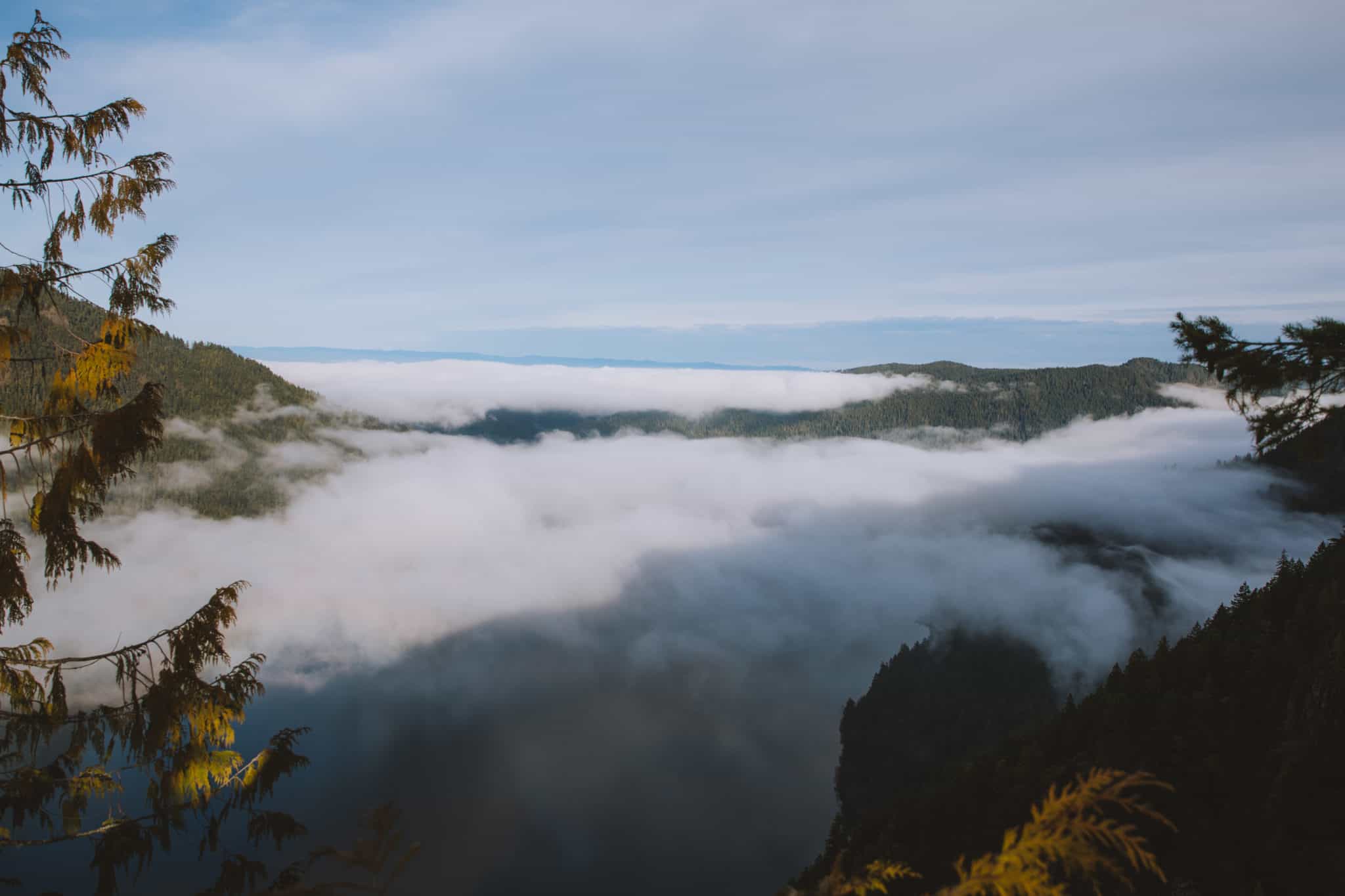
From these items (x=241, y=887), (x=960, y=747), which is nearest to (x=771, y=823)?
(x=960, y=747)

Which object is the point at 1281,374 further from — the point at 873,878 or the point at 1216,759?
the point at 1216,759

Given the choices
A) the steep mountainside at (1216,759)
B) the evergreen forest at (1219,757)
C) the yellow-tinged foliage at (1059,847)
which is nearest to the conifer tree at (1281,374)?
the evergreen forest at (1219,757)

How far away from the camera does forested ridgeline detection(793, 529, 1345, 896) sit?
35781mm

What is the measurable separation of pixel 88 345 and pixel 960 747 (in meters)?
139

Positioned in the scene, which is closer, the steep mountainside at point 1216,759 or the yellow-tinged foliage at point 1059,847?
the yellow-tinged foliage at point 1059,847

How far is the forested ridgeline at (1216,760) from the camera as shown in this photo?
1409 inches

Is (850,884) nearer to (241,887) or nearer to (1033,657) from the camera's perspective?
(241,887)

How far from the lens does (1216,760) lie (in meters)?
52.0

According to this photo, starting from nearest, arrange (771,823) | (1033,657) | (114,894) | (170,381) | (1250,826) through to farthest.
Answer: (114,894) → (1250,826) → (771,823) → (1033,657) → (170,381)

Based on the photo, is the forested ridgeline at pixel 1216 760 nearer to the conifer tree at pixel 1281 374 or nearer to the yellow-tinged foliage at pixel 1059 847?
the conifer tree at pixel 1281 374

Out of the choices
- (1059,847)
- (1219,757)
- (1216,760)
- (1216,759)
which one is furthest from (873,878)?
(1219,757)

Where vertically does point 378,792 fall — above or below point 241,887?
below

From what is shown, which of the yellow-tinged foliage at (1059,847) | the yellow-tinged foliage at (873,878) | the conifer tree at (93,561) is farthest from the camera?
the conifer tree at (93,561)

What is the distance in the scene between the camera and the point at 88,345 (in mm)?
9422
